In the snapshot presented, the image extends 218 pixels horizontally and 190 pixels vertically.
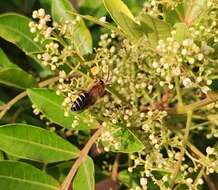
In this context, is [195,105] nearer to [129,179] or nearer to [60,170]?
[129,179]

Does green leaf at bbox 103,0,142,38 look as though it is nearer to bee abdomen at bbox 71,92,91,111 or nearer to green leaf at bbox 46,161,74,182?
bee abdomen at bbox 71,92,91,111

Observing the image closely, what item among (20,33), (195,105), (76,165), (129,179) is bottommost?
(129,179)

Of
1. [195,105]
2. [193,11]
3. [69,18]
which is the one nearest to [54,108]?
[69,18]

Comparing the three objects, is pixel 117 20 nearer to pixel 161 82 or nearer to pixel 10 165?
pixel 161 82

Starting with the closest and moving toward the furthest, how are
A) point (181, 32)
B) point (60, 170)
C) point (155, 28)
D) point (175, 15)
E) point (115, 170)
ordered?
point (181, 32) → point (155, 28) → point (175, 15) → point (60, 170) → point (115, 170)

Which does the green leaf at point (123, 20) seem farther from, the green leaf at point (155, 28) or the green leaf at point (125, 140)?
the green leaf at point (125, 140)

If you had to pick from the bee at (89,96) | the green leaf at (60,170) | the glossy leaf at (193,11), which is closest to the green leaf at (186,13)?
the glossy leaf at (193,11)

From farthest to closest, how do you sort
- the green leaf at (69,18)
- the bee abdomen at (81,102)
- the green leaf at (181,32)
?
the green leaf at (69,18) → the bee abdomen at (81,102) → the green leaf at (181,32)
